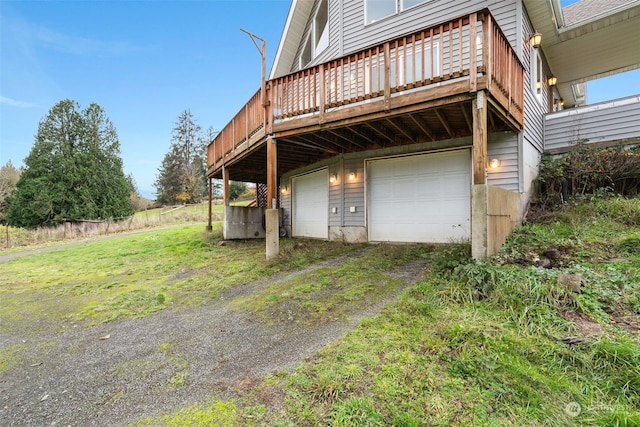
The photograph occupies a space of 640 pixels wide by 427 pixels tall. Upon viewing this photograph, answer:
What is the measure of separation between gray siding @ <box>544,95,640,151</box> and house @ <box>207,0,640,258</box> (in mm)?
85

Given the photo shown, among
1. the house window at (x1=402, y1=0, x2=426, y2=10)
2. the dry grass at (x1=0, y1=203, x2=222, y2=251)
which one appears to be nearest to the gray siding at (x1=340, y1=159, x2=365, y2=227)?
the house window at (x1=402, y1=0, x2=426, y2=10)

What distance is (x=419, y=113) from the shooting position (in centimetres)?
532

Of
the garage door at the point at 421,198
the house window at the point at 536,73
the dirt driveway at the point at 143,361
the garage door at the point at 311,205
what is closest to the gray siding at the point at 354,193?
the garage door at the point at 421,198

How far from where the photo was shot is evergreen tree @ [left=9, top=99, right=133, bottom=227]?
1947 centimetres

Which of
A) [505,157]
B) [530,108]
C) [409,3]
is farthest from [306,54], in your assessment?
[505,157]

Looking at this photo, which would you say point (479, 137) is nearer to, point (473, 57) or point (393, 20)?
point (473, 57)

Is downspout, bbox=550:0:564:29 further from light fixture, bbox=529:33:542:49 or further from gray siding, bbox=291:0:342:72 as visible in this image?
gray siding, bbox=291:0:342:72

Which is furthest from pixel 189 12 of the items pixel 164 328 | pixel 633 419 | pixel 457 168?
pixel 633 419

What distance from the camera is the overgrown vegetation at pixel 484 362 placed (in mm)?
1675

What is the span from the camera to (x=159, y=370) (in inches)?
91.5

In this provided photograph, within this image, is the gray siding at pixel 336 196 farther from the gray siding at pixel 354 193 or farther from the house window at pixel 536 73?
the house window at pixel 536 73

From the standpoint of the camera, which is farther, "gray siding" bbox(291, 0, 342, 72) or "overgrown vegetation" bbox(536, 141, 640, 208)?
"gray siding" bbox(291, 0, 342, 72)

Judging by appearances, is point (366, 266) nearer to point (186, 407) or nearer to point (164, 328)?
point (164, 328)

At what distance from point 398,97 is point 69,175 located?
2502 centimetres
